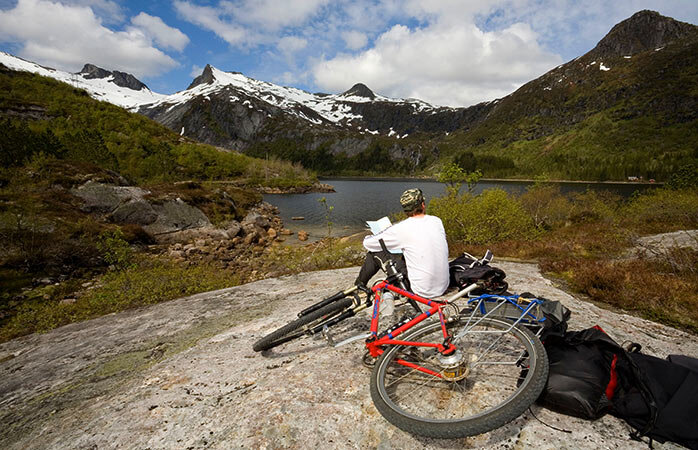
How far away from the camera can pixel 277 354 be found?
4.87 m

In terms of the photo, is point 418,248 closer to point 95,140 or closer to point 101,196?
point 101,196

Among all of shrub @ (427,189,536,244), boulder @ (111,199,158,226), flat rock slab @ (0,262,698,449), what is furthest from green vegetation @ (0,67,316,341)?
shrub @ (427,189,536,244)

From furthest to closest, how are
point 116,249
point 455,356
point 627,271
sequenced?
point 116,249 → point 627,271 → point 455,356

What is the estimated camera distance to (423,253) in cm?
375

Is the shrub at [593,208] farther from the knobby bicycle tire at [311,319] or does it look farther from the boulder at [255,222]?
the boulder at [255,222]

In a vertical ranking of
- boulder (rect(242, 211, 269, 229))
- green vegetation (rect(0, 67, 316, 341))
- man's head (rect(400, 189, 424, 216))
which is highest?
man's head (rect(400, 189, 424, 216))

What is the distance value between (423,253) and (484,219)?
49.3 ft

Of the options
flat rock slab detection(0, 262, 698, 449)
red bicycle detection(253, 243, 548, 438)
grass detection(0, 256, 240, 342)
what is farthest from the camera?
grass detection(0, 256, 240, 342)

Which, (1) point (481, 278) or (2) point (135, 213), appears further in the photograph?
(2) point (135, 213)

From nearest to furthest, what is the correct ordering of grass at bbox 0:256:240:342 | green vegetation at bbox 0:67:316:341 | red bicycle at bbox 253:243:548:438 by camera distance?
red bicycle at bbox 253:243:548:438 → grass at bbox 0:256:240:342 → green vegetation at bbox 0:67:316:341

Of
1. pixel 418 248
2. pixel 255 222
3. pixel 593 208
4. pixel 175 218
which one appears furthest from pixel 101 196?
pixel 593 208

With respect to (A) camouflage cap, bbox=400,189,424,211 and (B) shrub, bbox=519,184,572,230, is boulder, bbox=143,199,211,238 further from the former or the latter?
(B) shrub, bbox=519,184,572,230

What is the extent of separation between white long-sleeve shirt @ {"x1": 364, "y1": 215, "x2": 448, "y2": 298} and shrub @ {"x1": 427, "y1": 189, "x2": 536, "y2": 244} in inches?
534

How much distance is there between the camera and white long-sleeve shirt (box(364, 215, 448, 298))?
12.3 ft
